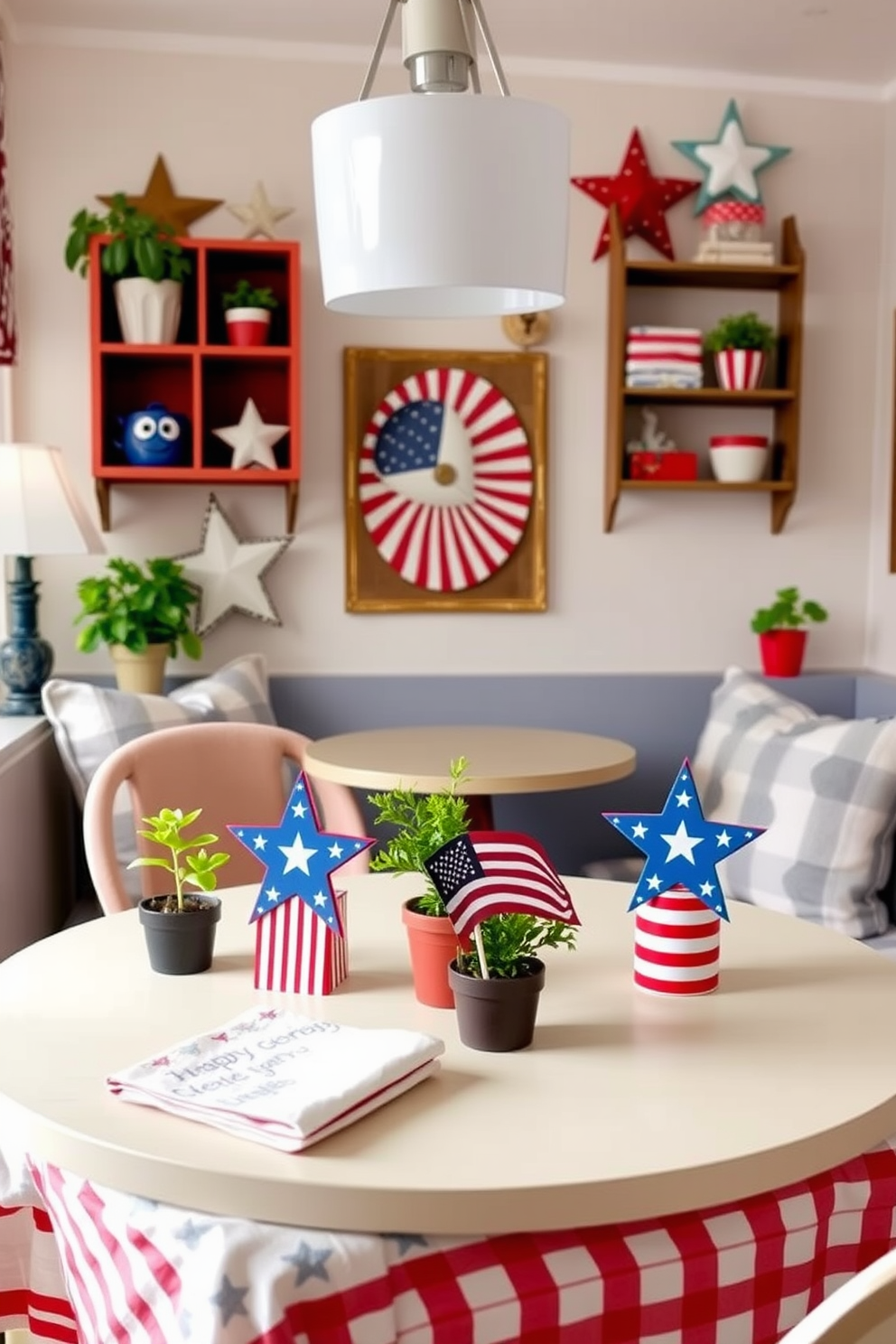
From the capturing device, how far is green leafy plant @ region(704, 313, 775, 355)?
333 cm

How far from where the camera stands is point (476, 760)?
2.67 metres

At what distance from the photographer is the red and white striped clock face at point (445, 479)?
3389 millimetres

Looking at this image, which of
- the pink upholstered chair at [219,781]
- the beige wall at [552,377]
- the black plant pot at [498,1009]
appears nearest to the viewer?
the black plant pot at [498,1009]

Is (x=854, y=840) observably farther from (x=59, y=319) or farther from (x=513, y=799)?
(x=59, y=319)

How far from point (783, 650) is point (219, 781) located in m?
1.72

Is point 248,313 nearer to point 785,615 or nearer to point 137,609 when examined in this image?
point 137,609

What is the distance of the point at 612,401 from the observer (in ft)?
11.1

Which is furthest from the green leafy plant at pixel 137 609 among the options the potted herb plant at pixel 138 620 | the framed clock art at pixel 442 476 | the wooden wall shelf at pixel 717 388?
the wooden wall shelf at pixel 717 388

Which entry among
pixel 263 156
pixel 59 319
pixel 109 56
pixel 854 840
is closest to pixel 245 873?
pixel 854 840

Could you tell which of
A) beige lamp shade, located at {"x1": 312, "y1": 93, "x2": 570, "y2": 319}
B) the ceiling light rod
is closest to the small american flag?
beige lamp shade, located at {"x1": 312, "y1": 93, "x2": 570, "y2": 319}

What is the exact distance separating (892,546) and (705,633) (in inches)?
20.8

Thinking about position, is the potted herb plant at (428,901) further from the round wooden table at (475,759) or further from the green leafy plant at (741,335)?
the green leafy plant at (741,335)

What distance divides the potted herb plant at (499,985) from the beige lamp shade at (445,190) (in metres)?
0.65

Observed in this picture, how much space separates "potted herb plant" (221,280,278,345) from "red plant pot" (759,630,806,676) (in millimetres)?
1486
